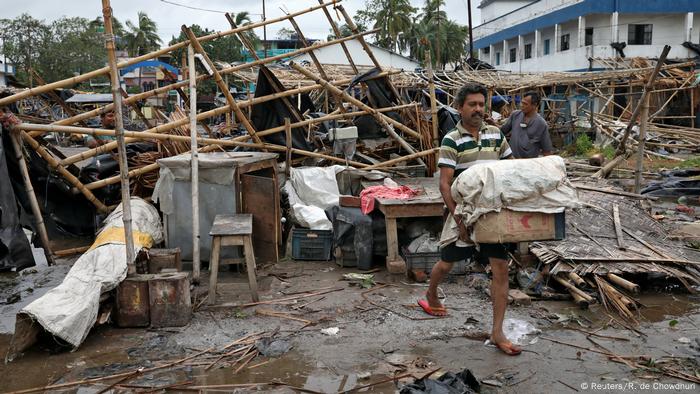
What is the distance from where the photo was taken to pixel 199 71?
880 centimetres

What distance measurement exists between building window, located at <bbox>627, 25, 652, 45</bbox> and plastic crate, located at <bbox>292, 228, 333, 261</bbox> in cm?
2915

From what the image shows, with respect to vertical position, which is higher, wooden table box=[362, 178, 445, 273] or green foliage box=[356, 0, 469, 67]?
green foliage box=[356, 0, 469, 67]

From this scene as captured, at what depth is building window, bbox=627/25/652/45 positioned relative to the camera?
3028 cm

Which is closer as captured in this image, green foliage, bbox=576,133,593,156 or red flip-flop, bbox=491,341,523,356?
red flip-flop, bbox=491,341,523,356

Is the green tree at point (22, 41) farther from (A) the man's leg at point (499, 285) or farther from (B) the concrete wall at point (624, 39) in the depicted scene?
(A) the man's leg at point (499, 285)

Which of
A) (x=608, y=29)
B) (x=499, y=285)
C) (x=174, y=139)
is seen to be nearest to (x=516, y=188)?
(x=499, y=285)

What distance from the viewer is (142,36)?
55.6 meters

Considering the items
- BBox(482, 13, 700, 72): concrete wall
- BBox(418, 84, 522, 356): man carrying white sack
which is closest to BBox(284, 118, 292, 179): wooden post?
BBox(418, 84, 522, 356): man carrying white sack

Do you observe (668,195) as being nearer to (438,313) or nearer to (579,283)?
(579,283)

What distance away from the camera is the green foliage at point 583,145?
17453mm

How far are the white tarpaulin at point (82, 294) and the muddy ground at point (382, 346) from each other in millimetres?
202

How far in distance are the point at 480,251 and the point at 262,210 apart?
343 centimetres

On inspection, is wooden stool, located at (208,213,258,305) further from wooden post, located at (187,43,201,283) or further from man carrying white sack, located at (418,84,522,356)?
man carrying white sack, located at (418,84,522,356)

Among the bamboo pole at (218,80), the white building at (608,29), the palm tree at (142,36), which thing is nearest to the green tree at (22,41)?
the palm tree at (142,36)
